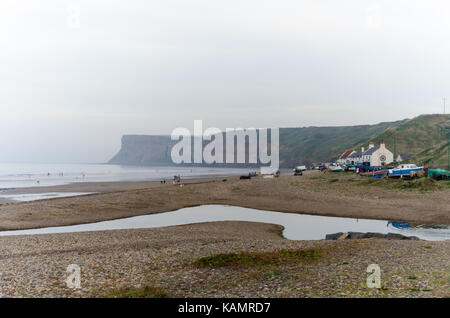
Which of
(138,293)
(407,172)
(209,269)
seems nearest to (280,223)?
(209,269)

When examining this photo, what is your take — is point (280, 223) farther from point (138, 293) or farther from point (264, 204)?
point (138, 293)

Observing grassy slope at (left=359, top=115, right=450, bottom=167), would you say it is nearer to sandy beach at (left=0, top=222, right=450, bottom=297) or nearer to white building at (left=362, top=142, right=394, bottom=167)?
white building at (left=362, top=142, right=394, bottom=167)

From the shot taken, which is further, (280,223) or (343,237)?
(280,223)

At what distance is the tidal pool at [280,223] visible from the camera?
28.4 metres

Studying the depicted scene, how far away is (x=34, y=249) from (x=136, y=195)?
29888mm

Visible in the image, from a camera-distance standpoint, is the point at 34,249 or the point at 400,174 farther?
the point at 400,174

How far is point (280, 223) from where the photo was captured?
34062 mm

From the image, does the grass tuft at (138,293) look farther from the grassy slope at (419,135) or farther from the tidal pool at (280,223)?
the grassy slope at (419,135)

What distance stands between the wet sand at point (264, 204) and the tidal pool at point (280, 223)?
183 cm

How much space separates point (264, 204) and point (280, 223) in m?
12.6

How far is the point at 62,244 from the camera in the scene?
2295 cm

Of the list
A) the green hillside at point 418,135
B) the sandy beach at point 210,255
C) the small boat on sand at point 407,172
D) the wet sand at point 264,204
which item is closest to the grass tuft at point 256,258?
the sandy beach at point 210,255
